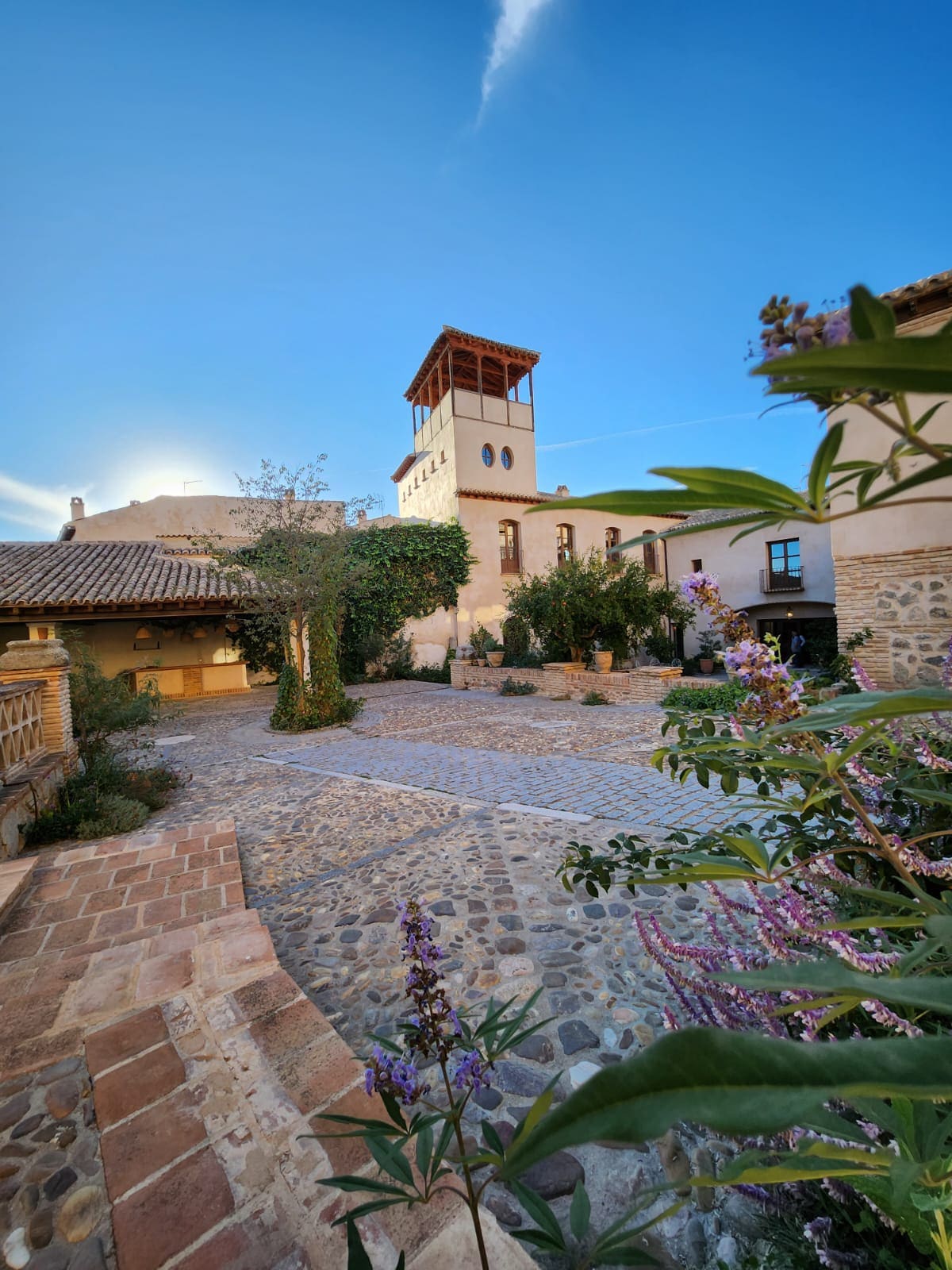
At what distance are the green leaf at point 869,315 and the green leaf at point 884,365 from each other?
52 millimetres

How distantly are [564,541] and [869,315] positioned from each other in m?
18.9

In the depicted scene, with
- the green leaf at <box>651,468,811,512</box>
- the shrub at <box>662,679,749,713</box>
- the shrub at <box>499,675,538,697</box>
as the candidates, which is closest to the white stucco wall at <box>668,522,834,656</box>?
the shrub at <box>499,675,538,697</box>

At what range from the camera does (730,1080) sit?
30 cm

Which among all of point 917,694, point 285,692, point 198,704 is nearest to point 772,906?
point 917,694

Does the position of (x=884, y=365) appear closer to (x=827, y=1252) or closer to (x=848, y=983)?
(x=848, y=983)

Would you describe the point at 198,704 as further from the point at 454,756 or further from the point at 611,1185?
the point at 611,1185

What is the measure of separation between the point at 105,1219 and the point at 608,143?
1213 cm

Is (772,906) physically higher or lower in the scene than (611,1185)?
higher

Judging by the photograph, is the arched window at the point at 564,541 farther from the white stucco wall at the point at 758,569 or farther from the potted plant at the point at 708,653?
the potted plant at the point at 708,653

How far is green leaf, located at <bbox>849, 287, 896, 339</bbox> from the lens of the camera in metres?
0.36

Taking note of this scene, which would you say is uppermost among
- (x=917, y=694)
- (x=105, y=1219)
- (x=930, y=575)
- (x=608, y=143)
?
(x=608, y=143)

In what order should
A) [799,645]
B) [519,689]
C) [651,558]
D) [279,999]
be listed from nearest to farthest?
[279,999]
[519,689]
[799,645]
[651,558]

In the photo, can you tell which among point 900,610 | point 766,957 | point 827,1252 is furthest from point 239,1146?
point 900,610

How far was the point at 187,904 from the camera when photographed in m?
2.75
